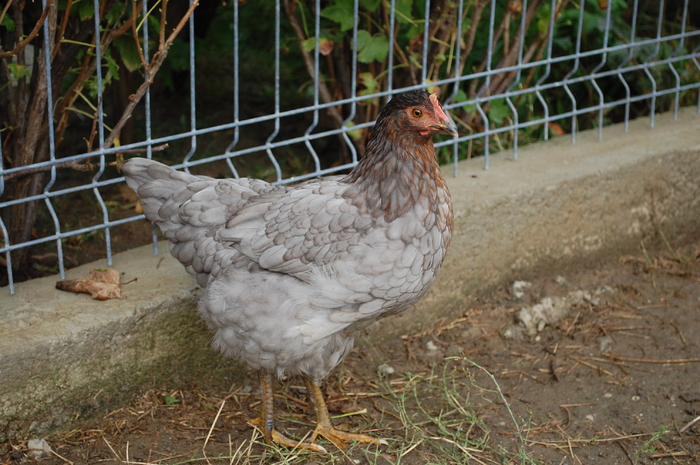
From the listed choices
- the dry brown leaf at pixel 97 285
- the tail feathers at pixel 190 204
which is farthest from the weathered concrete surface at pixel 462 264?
the tail feathers at pixel 190 204

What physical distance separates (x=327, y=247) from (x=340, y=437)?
0.86 metres

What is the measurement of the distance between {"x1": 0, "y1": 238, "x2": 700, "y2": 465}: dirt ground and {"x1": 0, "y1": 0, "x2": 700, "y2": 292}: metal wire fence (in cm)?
77

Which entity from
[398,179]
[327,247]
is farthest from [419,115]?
[327,247]

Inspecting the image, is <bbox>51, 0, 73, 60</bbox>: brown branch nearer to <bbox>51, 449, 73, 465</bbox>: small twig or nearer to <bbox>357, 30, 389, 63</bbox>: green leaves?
<bbox>357, 30, 389, 63</bbox>: green leaves

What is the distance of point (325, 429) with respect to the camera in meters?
3.15

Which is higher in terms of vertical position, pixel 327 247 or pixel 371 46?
pixel 371 46

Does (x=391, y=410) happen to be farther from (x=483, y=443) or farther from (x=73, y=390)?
(x=73, y=390)

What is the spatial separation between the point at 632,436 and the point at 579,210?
1.45 m

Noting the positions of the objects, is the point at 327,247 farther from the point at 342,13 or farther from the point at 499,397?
the point at 342,13

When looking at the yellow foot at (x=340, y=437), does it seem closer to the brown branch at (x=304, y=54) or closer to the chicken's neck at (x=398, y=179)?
the chicken's neck at (x=398, y=179)

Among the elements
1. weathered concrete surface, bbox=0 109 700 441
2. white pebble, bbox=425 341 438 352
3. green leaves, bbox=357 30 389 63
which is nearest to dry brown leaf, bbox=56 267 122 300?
weathered concrete surface, bbox=0 109 700 441

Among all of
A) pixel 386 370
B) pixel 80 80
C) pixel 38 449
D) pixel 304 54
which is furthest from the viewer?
pixel 304 54

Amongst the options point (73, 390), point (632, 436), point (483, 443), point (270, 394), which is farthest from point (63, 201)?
point (632, 436)

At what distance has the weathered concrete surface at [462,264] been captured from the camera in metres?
2.94
